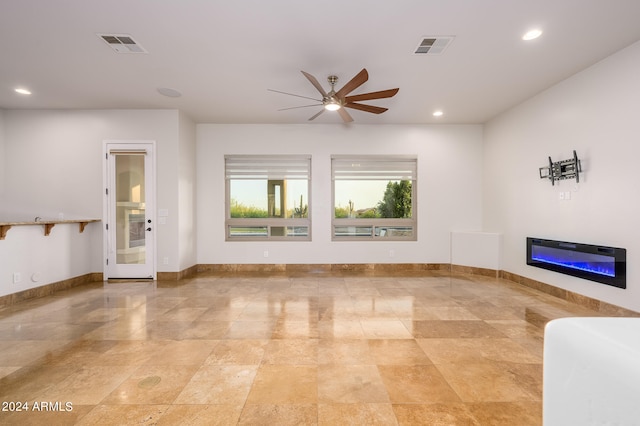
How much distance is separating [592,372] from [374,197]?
18.5ft

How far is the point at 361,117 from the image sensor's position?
5.51 metres

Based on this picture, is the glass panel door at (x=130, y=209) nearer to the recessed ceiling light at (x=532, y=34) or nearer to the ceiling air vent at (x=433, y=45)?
the ceiling air vent at (x=433, y=45)

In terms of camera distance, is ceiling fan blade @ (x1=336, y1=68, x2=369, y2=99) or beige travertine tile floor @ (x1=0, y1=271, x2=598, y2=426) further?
ceiling fan blade @ (x1=336, y1=68, x2=369, y2=99)

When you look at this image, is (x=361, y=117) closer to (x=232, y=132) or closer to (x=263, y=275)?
(x=232, y=132)

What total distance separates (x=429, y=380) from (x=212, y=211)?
5.01 m

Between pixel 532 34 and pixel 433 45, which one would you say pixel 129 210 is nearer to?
pixel 433 45

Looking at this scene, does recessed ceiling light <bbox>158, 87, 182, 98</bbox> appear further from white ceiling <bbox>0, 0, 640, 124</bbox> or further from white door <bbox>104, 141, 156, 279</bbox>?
white door <bbox>104, 141, 156, 279</bbox>

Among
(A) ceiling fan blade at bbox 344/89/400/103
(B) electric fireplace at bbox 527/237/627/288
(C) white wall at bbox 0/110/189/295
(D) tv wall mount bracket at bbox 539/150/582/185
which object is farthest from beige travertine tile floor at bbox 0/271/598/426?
(A) ceiling fan blade at bbox 344/89/400/103

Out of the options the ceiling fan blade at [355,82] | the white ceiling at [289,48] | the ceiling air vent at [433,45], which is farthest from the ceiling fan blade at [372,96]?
the ceiling air vent at [433,45]

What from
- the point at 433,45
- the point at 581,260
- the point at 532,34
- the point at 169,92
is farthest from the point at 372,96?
the point at 581,260

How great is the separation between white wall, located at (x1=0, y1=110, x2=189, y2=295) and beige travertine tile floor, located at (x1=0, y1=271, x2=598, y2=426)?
1512 millimetres

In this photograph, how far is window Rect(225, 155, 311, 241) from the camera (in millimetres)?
5984

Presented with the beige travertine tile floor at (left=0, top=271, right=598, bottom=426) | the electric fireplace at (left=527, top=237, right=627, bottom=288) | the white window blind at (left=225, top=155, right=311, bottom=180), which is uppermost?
the white window blind at (left=225, top=155, right=311, bottom=180)

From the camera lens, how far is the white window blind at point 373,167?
6.03m
